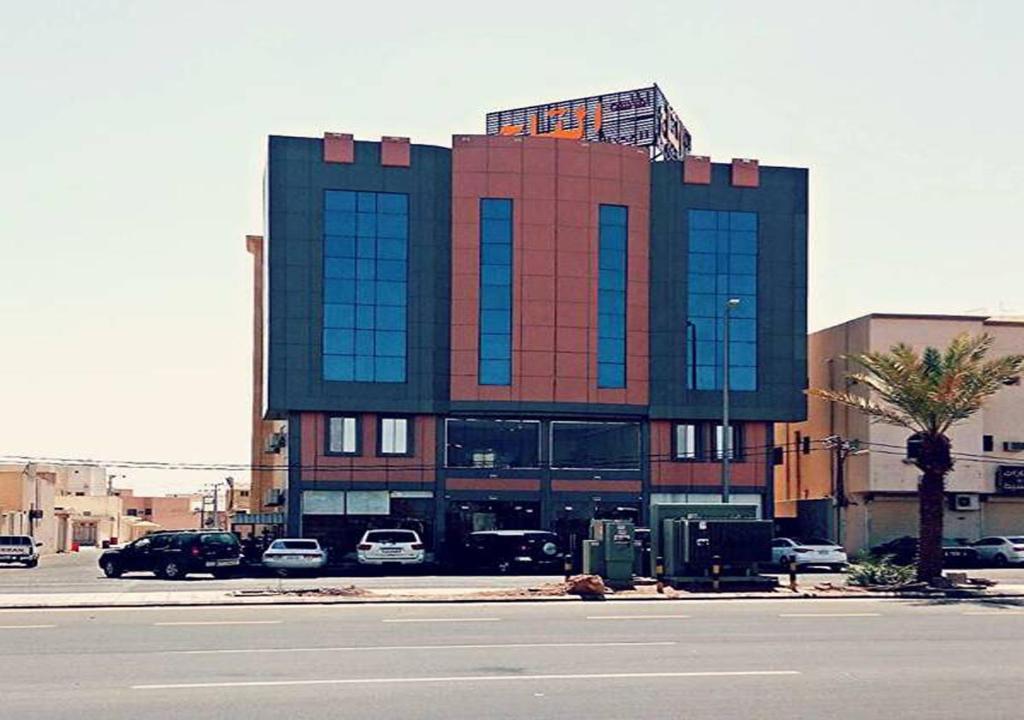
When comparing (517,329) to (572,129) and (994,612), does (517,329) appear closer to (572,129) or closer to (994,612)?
(572,129)

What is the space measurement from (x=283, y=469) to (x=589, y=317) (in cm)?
1566

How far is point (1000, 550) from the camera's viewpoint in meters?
55.9

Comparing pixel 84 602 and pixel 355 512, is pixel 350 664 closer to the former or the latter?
pixel 84 602

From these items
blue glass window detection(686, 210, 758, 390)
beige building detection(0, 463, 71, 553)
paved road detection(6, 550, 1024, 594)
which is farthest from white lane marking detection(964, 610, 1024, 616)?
beige building detection(0, 463, 71, 553)

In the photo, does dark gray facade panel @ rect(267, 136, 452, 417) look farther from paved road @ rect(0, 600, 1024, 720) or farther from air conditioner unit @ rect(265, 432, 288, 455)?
paved road @ rect(0, 600, 1024, 720)

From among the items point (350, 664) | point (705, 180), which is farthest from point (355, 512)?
point (350, 664)

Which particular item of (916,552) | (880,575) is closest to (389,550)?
(880,575)

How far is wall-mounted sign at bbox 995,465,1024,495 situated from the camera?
6341 cm

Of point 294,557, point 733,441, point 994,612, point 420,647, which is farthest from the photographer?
point 733,441

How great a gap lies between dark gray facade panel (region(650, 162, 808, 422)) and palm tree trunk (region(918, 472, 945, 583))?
26.8m

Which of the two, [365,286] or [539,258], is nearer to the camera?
[365,286]

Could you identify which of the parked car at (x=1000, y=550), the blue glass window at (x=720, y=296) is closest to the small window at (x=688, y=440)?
the blue glass window at (x=720, y=296)

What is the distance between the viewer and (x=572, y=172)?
210 ft

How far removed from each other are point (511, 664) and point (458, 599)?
1316 cm
